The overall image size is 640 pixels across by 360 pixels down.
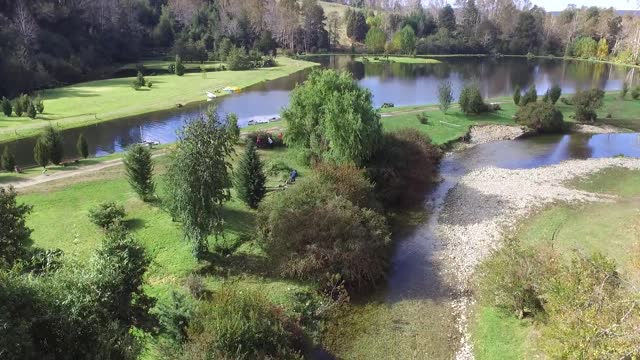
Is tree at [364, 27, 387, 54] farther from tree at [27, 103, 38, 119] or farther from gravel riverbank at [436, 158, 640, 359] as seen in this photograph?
tree at [27, 103, 38, 119]

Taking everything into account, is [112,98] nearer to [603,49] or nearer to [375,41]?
[375,41]

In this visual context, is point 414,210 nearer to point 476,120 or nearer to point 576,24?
point 476,120

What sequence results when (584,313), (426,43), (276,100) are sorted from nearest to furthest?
(584,313), (276,100), (426,43)

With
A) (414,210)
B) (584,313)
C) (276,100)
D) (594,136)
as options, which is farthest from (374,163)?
(276,100)

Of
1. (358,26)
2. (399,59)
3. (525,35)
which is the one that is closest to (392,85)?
(399,59)

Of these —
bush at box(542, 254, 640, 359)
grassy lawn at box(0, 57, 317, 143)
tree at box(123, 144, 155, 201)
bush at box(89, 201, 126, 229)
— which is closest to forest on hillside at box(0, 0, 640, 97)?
grassy lawn at box(0, 57, 317, 143)

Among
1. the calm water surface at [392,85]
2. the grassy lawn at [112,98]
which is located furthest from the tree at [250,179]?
the grassy lawn at [112,98]
